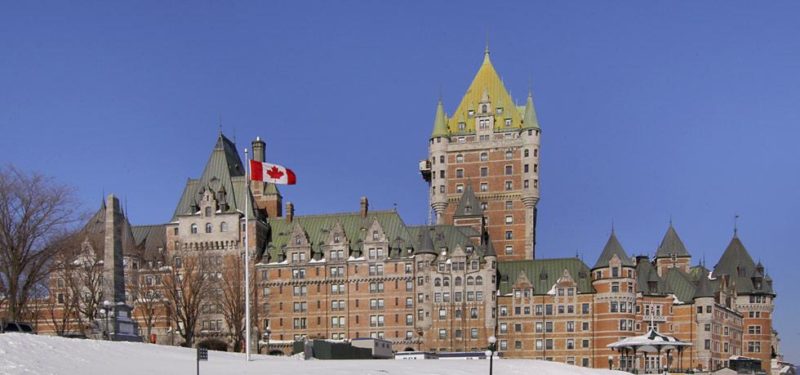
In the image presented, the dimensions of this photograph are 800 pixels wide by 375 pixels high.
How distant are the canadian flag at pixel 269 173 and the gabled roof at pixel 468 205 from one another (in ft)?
212

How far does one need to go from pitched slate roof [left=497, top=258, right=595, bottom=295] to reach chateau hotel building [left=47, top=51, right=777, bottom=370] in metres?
0.16

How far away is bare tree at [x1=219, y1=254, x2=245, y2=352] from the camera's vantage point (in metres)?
102

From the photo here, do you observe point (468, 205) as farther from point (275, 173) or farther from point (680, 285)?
point (275, 173)

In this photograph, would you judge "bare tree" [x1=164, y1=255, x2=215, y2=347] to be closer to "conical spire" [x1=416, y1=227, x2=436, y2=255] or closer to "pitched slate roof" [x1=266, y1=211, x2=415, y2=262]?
"pitched slate roof" [x1=266, y1=211, x2=415, y2=262]

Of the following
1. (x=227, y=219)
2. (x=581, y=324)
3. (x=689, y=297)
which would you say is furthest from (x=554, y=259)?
(x=227, y=219)

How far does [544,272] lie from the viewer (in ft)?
378

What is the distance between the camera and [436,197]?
134000mm

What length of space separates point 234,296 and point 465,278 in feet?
87.3

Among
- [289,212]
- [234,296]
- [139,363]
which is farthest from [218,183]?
[139,363]

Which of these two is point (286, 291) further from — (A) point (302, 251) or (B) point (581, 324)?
(B) point (581, 324)

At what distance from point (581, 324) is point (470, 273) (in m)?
13.9

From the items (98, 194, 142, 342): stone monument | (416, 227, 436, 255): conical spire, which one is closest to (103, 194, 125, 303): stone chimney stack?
(98, 194, 142, 342): stone monument

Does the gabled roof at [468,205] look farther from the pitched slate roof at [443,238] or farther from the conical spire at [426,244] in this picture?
the conical spire at [426,244]

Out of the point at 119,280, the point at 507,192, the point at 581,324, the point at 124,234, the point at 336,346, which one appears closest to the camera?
the point at 119,280
